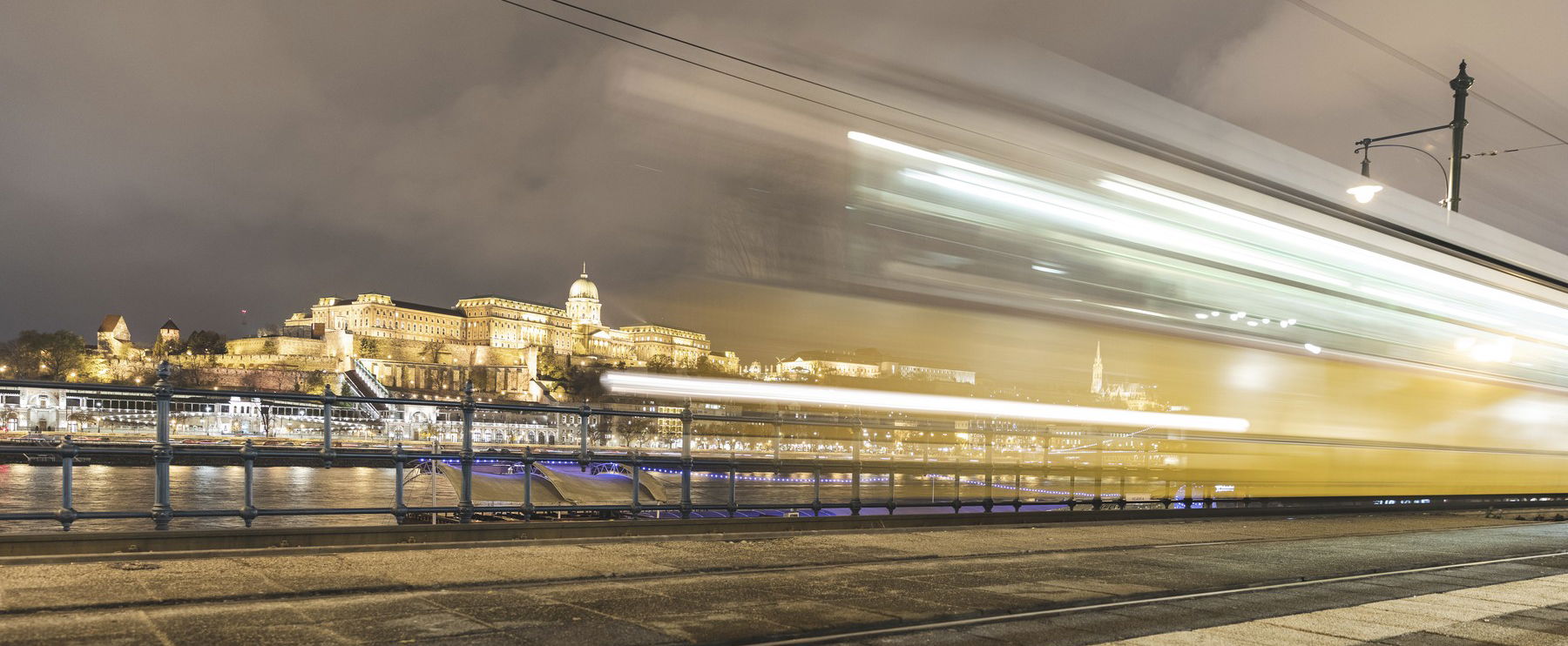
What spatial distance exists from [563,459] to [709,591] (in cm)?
308

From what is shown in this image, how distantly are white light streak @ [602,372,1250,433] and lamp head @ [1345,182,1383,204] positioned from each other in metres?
3.97

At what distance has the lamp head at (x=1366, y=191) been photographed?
1099 cm

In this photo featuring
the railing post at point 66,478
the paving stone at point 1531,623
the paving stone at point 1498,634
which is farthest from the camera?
the railing post at point 66,478

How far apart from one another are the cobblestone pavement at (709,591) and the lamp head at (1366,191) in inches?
147

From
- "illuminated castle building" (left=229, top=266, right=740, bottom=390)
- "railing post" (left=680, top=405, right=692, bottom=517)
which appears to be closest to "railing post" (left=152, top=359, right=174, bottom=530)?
"railing post" (left=680, top=405, right=692, bottom=517)

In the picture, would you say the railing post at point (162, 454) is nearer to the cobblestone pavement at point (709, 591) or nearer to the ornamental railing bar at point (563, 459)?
the ornamental railing bar at point (563, 459)

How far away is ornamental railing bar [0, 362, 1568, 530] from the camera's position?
6914 millimetres

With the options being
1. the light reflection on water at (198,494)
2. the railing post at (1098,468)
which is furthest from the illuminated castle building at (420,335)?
the railing post at (1098,468)

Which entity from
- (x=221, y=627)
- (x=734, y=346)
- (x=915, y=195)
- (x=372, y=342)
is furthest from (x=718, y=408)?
(x=372, y=342)

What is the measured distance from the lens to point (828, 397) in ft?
28.4

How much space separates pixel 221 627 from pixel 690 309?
14.6 ft

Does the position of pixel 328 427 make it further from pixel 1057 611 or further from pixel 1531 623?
pixel 1531 623

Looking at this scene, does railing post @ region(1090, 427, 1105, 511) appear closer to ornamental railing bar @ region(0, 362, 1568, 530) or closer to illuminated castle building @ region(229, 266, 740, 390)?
ornamental railing bar @ region(0, 362, 1568, 530)

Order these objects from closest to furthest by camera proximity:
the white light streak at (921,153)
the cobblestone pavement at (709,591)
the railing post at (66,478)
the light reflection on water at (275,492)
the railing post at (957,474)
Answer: the cobblestone pavement at (709,591)
the railing post at (66,478)
the white light streak at (921,153)
the railing post at (957,474)
the light reflection on water at (275,492)
